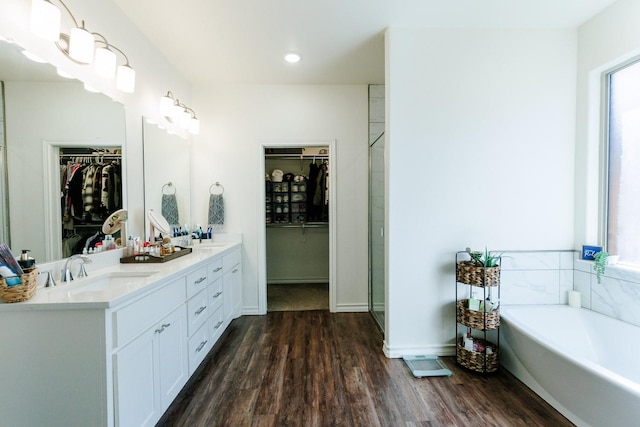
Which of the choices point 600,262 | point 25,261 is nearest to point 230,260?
point 25,261

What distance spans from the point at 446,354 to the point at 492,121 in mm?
1944

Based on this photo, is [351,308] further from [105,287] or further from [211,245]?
[105,287]

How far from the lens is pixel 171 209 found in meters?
2.85

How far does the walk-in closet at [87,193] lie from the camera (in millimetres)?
1665

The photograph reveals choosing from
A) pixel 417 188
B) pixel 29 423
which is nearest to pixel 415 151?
pixel 417 188

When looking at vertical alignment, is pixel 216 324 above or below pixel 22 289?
below

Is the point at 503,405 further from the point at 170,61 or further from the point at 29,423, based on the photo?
the point at 170,61

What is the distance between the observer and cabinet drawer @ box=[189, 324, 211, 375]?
6.59 ft

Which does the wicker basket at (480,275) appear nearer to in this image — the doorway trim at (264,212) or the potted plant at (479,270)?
the potted plant at (479,270)

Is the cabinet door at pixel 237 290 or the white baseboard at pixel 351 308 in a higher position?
the cabinet door at pixel 237 290

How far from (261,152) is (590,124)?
300 centimetres

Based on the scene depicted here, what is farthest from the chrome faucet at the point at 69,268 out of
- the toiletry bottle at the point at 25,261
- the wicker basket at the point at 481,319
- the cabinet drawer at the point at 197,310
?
the wicker basket at the point at 481,319

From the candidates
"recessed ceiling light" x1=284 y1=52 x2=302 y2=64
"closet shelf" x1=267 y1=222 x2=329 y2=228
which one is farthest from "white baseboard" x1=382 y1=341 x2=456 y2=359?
"recessed ceiling light" x1=284 y1=52 x2=302 y2=64

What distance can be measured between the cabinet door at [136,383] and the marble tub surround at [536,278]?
2.55 meters
